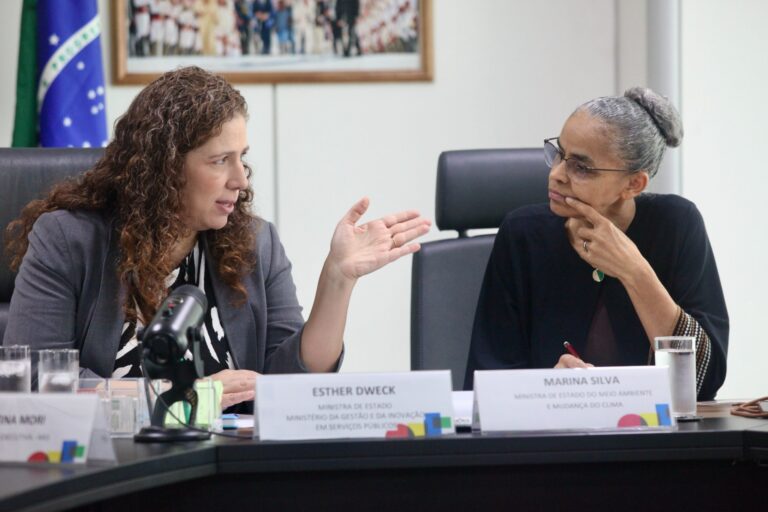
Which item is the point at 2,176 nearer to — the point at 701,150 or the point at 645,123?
the point at 645,123

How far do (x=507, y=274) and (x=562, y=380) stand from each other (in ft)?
2.67

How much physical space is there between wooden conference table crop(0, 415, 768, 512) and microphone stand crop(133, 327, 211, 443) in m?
0.03

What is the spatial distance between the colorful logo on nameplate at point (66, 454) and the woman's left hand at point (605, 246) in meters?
1.15

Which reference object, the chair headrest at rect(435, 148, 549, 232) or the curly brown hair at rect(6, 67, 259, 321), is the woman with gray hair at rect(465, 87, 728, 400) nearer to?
the chair headrest at rect(435, 148, 549, 232)

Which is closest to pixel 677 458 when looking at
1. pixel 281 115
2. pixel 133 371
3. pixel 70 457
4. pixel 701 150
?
pixel 70 457

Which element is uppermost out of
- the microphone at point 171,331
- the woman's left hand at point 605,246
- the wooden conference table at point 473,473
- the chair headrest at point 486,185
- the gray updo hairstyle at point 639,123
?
the gray updo hairstyle at point 639,123

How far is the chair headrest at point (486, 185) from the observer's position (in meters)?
2.59

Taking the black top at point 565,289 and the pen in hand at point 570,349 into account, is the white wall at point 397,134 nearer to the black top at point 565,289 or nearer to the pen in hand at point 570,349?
the black top at point 565,289

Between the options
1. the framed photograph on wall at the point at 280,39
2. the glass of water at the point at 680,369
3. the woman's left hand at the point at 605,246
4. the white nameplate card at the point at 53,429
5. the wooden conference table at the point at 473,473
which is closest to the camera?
the white nameplate card at the point at 53,429

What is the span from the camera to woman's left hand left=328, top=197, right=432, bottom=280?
2088mm

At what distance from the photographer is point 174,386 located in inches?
63.3

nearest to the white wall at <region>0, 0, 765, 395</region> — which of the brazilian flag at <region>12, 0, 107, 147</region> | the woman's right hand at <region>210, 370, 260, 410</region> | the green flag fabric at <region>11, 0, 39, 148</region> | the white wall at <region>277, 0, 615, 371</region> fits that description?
the white wall at <region>277, 0, 615, 371</region>

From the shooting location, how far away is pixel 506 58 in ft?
12.5

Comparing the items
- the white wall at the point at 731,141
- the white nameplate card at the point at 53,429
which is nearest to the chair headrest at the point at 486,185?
the white wall at the point at 731,141
